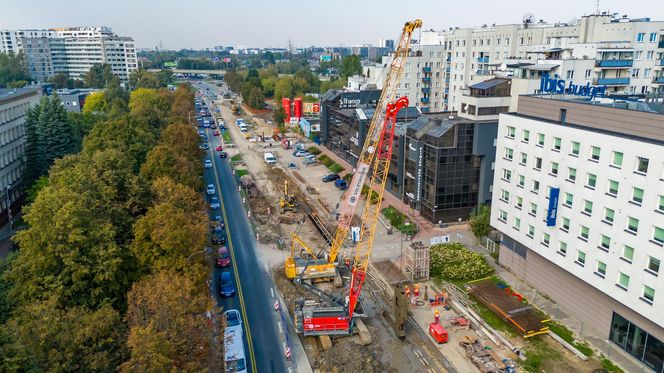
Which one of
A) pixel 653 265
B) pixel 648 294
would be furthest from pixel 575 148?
pixel 648 294

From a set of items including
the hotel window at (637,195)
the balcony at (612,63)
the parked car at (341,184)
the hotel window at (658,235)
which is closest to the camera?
the hotel window at (658,235)

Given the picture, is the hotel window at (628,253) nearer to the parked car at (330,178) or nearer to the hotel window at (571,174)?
the hotel window at (571,174)

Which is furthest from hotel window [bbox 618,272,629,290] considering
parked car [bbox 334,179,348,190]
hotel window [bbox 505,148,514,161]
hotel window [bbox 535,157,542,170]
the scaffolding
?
parked car [bbox 334,179,348,190]

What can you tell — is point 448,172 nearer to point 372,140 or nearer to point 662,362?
point 372,140

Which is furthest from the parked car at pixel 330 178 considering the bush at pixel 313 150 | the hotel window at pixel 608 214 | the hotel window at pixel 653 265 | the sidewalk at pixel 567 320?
the hotel window at pixel 653 265

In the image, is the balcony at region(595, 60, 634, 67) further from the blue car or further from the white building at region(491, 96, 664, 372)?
the blue car

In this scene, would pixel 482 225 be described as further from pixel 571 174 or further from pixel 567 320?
pixel 571 174
